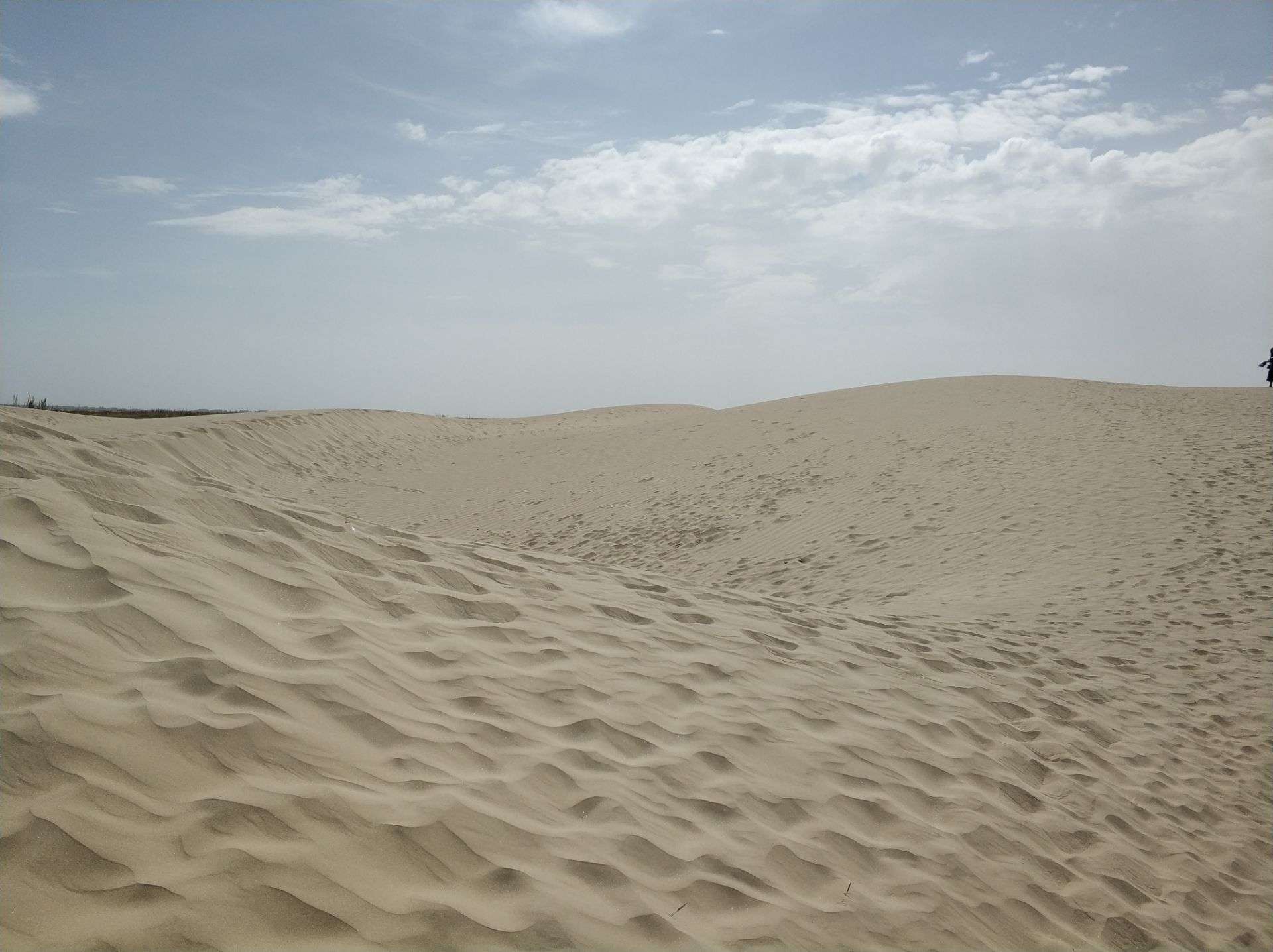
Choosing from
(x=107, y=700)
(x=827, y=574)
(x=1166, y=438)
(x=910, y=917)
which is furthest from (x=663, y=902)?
(x=1166, y=438)

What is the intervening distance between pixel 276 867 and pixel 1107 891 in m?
3.54

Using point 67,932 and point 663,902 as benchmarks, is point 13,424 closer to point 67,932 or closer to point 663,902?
point 67,932

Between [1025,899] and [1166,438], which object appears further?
[1166,438]

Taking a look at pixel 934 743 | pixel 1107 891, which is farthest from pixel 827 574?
pixel 1107 891

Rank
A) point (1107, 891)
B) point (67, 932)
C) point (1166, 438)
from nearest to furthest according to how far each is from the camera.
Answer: point (67, 932), point (1107, 891), point (1166, 438)

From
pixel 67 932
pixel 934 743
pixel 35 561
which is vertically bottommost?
pixel 934 743

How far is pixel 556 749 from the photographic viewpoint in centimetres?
340

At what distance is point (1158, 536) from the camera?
11.0 metres

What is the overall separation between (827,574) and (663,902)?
8.70 meters

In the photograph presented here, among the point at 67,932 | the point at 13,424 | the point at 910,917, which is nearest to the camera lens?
the point at 67,932

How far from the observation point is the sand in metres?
2.36

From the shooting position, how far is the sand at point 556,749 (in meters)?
2.36

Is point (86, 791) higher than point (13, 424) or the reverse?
the reverse

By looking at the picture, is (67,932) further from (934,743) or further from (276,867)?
(934,743)
